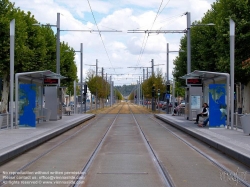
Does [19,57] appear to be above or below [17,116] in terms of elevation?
above

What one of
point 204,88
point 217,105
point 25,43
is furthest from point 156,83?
point 217,105

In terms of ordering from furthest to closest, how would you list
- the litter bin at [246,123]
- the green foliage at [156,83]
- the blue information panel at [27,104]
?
1. the green foliage at [156,83]
2. the blue information panel at [27,104]
3. the litter bin at [246,123]

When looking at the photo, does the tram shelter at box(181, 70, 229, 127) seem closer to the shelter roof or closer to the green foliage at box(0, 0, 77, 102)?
the shelter roof

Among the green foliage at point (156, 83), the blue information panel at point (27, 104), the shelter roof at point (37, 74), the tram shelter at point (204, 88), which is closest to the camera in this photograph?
the shelter roof at point (37, 74)

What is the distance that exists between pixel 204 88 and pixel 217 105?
5.37 m

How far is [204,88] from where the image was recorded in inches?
1153

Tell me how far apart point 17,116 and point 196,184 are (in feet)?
49.2

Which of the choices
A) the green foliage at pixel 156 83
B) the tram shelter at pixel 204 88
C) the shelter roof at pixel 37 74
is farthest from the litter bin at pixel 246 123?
the green foliage at pixel 156 83

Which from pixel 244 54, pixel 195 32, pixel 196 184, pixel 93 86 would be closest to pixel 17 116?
pixel 196 184

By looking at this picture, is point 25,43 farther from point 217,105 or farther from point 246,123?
point 246,123

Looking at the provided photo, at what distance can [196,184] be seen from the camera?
9516 mm

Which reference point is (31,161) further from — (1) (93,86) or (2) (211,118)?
(1) (93,86)

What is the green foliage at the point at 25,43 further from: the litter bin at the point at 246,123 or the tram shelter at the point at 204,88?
the litter bin at the point at 246,123

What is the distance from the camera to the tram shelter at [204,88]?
2383 cm
